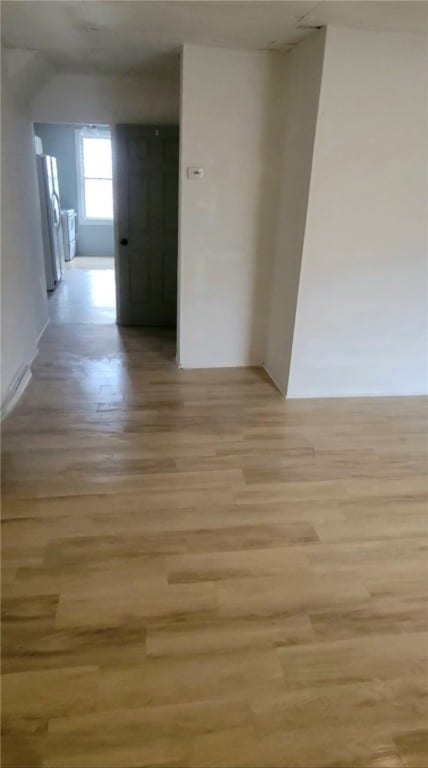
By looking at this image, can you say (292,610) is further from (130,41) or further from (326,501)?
(130,41)

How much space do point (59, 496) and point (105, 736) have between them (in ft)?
4.26

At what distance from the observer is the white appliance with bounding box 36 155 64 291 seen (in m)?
6.25

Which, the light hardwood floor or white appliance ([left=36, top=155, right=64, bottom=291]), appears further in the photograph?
white appliance ([left=36, top=155, right=64, bottom=291])

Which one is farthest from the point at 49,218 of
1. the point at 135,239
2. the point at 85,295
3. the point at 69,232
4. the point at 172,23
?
the point at 172,23

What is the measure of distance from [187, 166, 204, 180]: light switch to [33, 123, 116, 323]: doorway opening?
2872 millimetres

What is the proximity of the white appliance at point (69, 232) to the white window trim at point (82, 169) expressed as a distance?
0.25 meters

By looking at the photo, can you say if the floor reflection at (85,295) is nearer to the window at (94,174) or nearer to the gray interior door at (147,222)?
the gray interior door at (147,222)

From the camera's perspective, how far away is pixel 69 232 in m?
9.02

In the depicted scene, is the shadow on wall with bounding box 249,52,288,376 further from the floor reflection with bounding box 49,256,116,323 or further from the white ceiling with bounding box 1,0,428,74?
the floor reflection with bounding box 49,256,116,323

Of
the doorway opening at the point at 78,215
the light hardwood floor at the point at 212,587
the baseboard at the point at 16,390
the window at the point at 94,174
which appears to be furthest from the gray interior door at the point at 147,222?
the window at the point at 94,174

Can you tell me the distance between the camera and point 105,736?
148 centimetres

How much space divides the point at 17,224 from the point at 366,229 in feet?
9.03

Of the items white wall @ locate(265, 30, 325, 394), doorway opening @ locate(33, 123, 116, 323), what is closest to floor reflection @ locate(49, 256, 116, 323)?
doorway opening @ locate(33, 123, 116, 323)

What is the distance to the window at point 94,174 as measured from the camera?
30.6 ft
